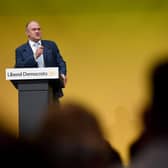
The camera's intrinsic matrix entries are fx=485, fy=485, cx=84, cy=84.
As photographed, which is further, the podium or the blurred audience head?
the blurred audience head

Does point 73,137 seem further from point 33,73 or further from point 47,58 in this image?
point 33,73

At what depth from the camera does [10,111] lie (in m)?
4.00

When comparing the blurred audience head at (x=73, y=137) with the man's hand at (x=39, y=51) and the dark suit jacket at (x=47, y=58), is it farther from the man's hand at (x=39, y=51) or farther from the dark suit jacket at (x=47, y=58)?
the man's hand at (x=39, y=51)

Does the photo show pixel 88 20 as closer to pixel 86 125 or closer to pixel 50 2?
pixel 50 2

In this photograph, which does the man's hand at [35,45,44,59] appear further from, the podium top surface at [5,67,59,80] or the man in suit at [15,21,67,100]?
the podium top surface at [5,67,59,80]

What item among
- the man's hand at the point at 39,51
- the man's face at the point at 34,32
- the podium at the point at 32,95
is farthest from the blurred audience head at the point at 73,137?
the man's face at the point at 34,32

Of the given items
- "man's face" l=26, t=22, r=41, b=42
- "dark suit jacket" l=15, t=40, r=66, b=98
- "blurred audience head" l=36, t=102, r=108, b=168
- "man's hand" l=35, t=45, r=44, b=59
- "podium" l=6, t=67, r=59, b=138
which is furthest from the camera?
"man's face" l=26, t=22, r=41, b=42

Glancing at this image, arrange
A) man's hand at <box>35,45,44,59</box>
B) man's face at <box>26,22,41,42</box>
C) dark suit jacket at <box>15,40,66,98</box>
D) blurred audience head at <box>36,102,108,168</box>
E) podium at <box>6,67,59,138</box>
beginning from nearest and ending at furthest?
podium at <box>6,67,59,138</box> → blurred audience head at <box>36,102,108,168</box> → dark suit jacket at <box>15,40,66,98</box> → man's hand at <box>35,45,44,59</box> → man's face at <box>26,22,41,42</box>

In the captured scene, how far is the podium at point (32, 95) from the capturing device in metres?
2.93

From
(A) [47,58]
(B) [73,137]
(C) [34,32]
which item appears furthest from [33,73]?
(B) [73,137]

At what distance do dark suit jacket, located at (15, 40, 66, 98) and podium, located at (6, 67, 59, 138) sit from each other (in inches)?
4.4

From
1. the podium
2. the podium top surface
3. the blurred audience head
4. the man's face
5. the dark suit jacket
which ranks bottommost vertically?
the blurred audience head

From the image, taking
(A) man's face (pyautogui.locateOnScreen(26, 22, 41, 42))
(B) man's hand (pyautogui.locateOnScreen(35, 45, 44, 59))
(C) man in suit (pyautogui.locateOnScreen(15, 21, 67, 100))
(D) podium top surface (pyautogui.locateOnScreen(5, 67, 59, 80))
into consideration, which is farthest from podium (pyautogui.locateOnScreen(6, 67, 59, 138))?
(A) man's face (pyautogui.locateOnScreen(26, 22, 41, 42))

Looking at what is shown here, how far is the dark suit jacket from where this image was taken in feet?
10.8
